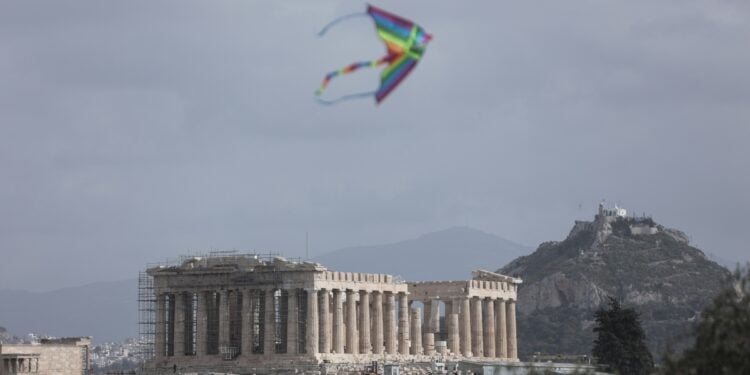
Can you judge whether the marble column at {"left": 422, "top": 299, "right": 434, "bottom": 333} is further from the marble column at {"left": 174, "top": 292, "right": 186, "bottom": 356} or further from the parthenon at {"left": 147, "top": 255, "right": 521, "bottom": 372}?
the marble column at {"left": 174, "top": 292, "right": 186, "bottom": 356}

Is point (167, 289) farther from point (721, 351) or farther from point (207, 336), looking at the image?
point (721, 351)

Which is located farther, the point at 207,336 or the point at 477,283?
the point at 477,283

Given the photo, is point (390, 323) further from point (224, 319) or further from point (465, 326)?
point (224, 319)

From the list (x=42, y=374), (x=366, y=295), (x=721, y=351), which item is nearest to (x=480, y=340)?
(x=366, y=295)

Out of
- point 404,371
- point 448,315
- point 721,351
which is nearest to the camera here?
point 721,351

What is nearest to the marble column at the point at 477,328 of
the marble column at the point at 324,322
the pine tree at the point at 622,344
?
the pine tree at the point at 622,344

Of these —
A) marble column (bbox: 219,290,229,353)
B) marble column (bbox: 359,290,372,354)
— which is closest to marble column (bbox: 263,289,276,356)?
marble column (bbox: 219,290,229,353)

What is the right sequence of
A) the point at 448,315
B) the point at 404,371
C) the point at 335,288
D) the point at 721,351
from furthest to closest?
1. the point at 448,315
2. the point at 335,288
3. the point at 404,371
4. the point at 721,351

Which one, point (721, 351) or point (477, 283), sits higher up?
point (477, 283)
